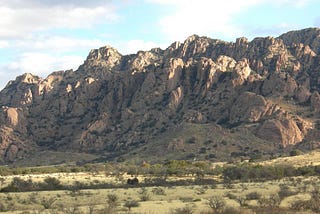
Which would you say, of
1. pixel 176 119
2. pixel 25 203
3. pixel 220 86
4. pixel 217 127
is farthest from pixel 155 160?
pixel 25 203

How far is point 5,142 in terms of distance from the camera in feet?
655

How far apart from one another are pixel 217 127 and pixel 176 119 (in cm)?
2547

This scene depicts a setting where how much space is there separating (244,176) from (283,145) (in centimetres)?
8003

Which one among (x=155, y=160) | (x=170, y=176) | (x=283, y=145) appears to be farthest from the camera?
(x=283, y=145)

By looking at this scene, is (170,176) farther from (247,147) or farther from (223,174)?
(247,147)

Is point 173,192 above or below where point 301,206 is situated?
below

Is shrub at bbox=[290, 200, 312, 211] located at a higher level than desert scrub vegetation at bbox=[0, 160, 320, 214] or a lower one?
higher

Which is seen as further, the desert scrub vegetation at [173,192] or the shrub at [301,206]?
the desert scrub vegetation at [173,192]

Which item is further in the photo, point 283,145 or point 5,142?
point 5,142

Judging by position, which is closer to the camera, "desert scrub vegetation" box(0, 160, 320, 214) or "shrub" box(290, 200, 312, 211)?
"shrub" box(290, 200, 312, 211)

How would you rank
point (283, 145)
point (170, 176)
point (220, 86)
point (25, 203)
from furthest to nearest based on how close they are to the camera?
1. point (220, 86)
2. point (283, 145)
3. point (170, 176)
4. point (25, 203)

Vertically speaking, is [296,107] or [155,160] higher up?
[296,107]

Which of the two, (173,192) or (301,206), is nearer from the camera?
(301,206)

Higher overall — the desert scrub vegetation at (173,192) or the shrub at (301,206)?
the shrub at (301,206)
